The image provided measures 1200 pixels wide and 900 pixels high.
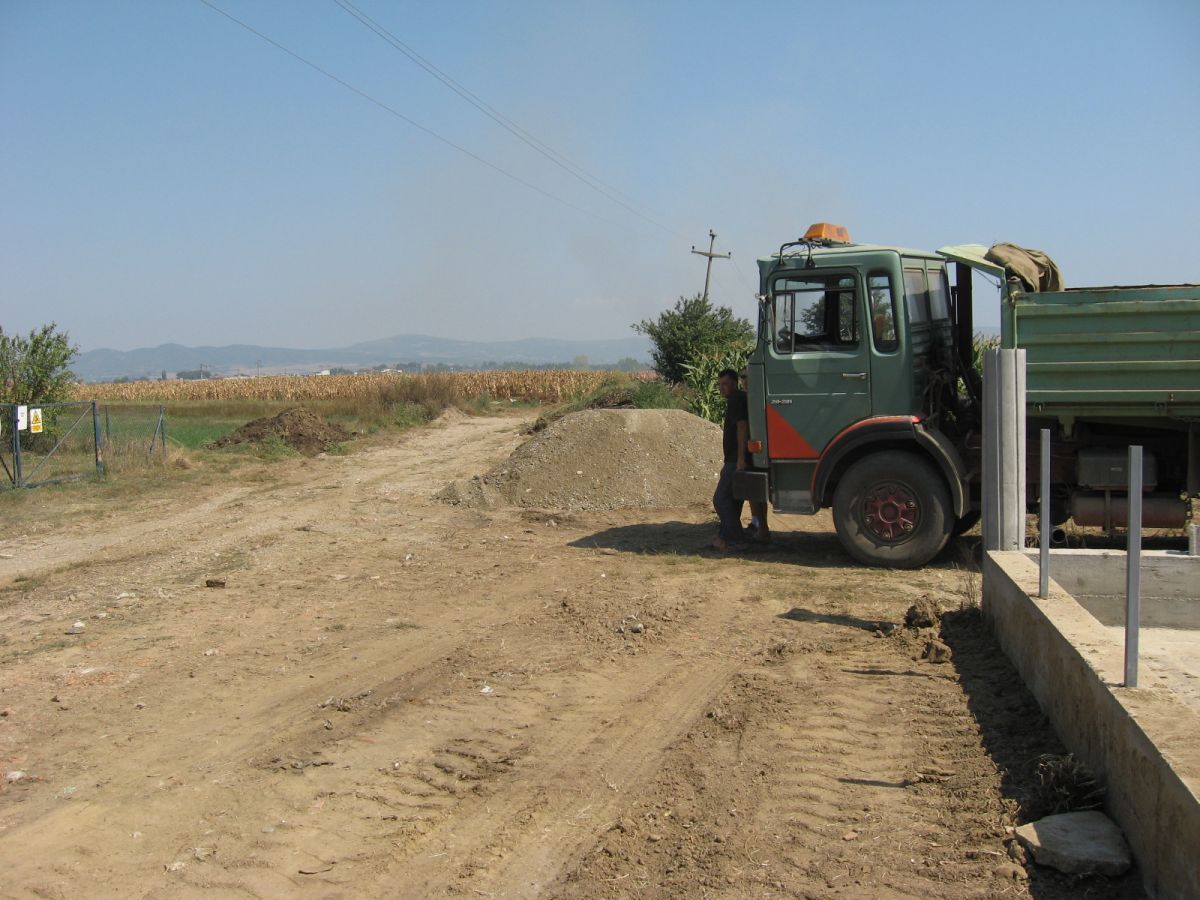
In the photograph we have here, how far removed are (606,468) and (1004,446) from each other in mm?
7663

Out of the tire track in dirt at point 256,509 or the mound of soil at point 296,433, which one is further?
the mound of soil at point 296,433

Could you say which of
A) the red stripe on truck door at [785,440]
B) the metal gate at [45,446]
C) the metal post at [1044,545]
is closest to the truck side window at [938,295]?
the red stripe on truck door at [785,440]

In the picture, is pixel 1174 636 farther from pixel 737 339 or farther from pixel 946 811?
pixel 737 339

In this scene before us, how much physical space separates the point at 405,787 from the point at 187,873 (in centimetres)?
107

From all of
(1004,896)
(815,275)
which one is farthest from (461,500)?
(1004,896)

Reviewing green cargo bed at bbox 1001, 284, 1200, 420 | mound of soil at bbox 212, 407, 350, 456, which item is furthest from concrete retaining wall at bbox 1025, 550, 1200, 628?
mound of soil at bbox 212, 407, 350, 456

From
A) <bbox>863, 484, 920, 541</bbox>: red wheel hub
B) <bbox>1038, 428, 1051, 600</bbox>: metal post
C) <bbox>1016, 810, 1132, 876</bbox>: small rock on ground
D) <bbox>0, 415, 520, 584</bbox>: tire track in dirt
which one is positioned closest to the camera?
<bbox>1016, 810, 1132, 876</bbox>: small rock on ground

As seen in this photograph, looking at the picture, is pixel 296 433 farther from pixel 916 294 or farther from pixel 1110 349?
pixel 1110 349

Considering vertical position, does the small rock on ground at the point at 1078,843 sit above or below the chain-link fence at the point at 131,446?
below

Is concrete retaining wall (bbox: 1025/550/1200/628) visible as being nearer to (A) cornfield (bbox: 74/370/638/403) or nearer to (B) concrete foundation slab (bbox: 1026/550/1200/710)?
(B) concrete foundation slab (bbox: 1026/550/1200/710)

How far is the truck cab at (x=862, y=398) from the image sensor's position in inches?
366

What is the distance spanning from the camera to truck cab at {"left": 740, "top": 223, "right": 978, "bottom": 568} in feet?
30.5

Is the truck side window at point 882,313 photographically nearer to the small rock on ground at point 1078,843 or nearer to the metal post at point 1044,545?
the metal post at point 1044,545

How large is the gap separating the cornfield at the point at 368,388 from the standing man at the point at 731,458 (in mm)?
26395
